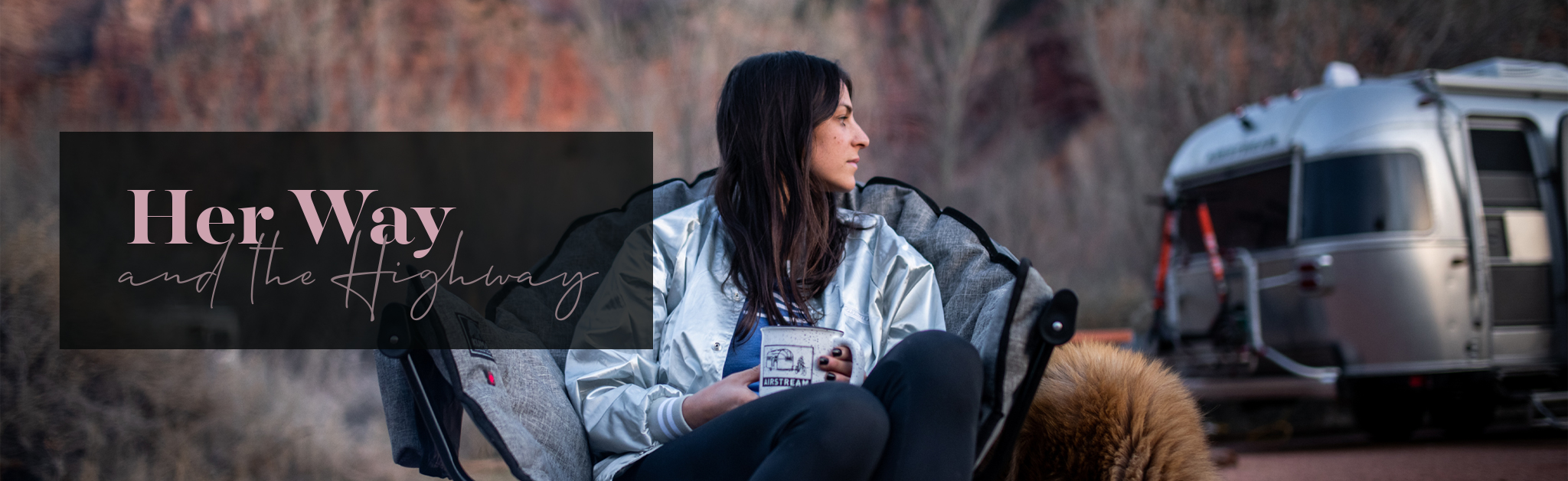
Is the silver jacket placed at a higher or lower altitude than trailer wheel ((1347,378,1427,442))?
higher

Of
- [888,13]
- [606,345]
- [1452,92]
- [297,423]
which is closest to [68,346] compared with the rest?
[297,423]

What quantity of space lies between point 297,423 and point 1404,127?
6049mm

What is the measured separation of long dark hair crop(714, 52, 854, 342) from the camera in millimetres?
2104

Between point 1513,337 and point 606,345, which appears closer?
point 606,345

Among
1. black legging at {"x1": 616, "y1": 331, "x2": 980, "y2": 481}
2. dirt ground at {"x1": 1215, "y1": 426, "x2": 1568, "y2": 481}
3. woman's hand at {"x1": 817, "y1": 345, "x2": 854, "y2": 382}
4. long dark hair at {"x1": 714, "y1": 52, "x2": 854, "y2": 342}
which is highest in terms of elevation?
long dark hair at {"x1": 714, "y1": 52, "x2": 854, "y2": 342}

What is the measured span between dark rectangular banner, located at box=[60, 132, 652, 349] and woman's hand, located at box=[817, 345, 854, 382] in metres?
0.44

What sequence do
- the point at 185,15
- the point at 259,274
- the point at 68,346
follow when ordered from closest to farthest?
the point at 68,346
the point at 259,274
the point at 185,15

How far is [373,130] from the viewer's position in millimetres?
10797

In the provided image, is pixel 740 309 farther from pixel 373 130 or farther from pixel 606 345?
pixel 373 130

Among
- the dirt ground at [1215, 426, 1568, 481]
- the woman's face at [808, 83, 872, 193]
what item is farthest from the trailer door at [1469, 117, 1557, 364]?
the woman's face at [808, 83, 872, 193]

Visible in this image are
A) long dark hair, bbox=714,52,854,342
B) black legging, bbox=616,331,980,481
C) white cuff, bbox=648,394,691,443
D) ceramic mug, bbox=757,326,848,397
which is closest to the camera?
black legging, bbox=616,331,980,481

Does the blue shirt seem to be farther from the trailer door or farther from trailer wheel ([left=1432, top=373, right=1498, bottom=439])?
the trailer door

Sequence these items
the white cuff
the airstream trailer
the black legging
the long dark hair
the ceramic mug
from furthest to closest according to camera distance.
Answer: the airstream trailer, the long dark hair, the white cuff, the ceramic mug, the black legging

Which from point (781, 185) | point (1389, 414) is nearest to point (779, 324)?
point (781, 185)
